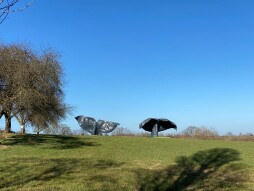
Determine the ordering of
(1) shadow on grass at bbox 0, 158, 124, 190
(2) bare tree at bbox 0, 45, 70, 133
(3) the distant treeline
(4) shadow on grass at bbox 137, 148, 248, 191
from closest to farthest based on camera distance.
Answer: (1) shadow on grass at bbox 0, 158, 124, 190, (4) shadow on grass at bbox 137, 148, 248, 191, (2) bare tree at bbox 0, 45, 70, 133, (3) the distant treeline

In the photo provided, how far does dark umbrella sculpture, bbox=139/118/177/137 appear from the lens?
169 ft

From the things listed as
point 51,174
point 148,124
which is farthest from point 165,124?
point 51,174

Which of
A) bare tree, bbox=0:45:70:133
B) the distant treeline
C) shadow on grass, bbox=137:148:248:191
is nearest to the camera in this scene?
shadow on grass, bbox=137:148:248:191

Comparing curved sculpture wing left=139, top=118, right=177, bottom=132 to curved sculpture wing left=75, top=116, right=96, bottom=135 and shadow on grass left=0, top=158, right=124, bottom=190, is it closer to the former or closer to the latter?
curved sculpture wing left=75, top=116, right=96, bottom=135

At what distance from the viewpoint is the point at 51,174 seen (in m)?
10.1

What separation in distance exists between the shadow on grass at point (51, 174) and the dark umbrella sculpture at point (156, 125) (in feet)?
127

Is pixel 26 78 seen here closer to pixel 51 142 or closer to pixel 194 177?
pixel 51 142

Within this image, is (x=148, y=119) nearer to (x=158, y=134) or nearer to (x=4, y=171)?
(x=158, y=134)

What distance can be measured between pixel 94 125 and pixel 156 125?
28.5ft

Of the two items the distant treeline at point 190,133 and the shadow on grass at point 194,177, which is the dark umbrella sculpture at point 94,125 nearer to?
the distant treeline at point 190,133

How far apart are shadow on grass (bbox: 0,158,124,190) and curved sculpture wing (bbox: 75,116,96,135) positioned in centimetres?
4057

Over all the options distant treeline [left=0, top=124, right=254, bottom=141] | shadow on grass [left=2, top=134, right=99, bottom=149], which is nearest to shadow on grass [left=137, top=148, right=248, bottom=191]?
shadow on grass [left=2, top=134, right=99, bottom=149]

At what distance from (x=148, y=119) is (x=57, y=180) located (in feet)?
139

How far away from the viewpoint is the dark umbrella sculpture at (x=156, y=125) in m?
51.4
